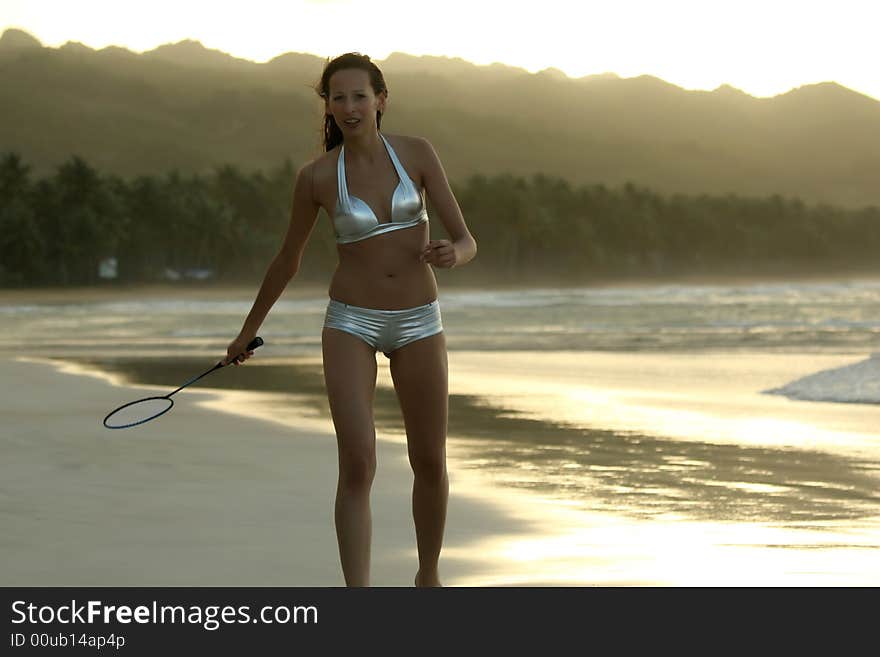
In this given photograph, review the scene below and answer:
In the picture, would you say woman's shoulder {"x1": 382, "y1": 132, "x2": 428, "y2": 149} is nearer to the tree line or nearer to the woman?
the woman

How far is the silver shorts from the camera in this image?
5.86m

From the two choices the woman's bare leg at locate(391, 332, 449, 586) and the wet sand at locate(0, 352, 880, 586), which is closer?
the woman's bare leg at locate(391, 332, 449, 586)

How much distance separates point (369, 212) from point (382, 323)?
398 millimetres

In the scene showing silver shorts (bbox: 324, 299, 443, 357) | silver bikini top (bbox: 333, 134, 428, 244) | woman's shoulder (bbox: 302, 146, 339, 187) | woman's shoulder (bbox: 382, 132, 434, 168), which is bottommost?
silver shorts (bbox: 324, 299, 443, 357)

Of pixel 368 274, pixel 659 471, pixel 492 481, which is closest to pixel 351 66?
pixel 368 274

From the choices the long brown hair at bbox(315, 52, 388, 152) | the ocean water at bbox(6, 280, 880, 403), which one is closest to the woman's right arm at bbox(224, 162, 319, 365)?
the long brown hair at bbox(315, 52, 388, 152)

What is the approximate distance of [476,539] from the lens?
789 cm

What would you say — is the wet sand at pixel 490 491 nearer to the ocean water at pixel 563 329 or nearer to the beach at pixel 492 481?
the beach at pixel 492 481

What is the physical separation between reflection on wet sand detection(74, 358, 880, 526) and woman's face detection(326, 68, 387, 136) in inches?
129

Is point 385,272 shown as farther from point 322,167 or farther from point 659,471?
point 659,471

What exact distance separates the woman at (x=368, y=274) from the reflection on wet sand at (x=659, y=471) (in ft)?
9.08
